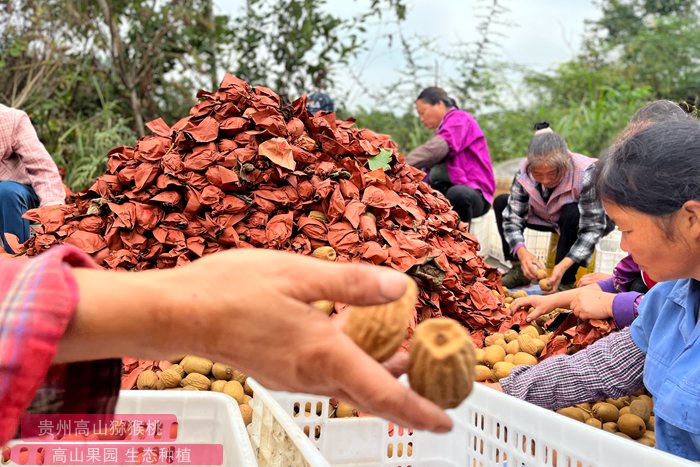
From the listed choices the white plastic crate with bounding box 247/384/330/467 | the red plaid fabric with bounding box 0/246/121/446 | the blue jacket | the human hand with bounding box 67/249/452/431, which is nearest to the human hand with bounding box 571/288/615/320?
the blue jacket

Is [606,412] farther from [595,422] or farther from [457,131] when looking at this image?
[457,131]

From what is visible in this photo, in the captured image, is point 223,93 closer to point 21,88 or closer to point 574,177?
point 574,177

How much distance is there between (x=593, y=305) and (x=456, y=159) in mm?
2837

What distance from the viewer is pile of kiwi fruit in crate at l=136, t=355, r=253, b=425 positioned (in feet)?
7.39

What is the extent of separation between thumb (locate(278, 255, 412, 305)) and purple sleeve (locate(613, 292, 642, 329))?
1641 millimetres

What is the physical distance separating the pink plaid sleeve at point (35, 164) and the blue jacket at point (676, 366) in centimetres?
314

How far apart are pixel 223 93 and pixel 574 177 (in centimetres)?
222

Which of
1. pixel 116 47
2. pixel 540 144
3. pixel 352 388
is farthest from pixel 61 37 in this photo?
pixel 352 388

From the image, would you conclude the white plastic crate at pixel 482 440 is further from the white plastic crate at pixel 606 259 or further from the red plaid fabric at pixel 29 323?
the white plastic crate at pixel 606 259

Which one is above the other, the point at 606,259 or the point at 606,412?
the point at 606,412

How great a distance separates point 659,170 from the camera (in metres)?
1.39

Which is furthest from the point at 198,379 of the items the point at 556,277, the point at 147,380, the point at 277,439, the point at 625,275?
the point at 556,277

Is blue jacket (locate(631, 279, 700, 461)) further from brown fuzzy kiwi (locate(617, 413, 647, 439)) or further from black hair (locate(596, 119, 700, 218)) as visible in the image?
brown fuzzy kiwi (locate(617, 413, 647, 439))

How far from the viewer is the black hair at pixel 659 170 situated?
138 cm
